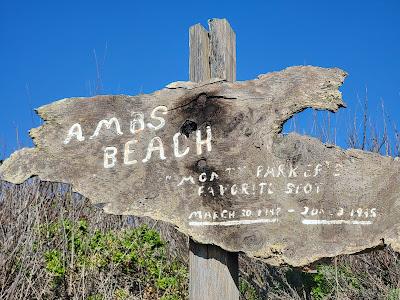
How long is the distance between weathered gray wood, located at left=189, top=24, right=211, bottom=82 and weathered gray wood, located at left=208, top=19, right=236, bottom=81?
0.10 ft

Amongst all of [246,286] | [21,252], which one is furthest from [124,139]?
[246,286]

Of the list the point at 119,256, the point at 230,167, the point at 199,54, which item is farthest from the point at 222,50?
the point at 119,256

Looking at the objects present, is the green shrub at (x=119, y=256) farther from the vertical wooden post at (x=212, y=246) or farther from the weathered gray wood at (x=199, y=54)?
the weathered gray wood at (x=199, y=54)

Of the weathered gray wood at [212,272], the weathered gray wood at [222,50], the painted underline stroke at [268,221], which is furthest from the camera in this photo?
the weathered gray wood at [222,50]

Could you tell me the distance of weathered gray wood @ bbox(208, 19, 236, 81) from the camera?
3.07 meters

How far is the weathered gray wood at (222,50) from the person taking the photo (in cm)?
307

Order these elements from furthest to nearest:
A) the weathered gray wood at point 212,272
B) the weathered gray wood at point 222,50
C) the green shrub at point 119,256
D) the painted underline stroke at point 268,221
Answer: the green shrub at point 119,256 → the weathered gray wood at point 222,50 → the weathered gray wood at point 212,272 → the painted underline stroke at point 268,221

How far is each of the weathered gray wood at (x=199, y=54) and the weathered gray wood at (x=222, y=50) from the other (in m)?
0.03

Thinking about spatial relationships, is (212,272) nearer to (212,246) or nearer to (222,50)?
(212,246)

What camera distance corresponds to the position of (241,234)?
2.66 metres

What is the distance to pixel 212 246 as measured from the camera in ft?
9.14

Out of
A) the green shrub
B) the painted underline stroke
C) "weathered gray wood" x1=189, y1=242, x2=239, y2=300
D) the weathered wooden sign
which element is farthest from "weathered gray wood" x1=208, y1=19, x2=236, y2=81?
the green shrub

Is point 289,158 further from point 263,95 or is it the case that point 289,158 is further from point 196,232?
point 196,232

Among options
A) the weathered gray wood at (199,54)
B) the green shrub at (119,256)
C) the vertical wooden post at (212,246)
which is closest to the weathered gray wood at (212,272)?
the vertical wooden post at (212,246)
